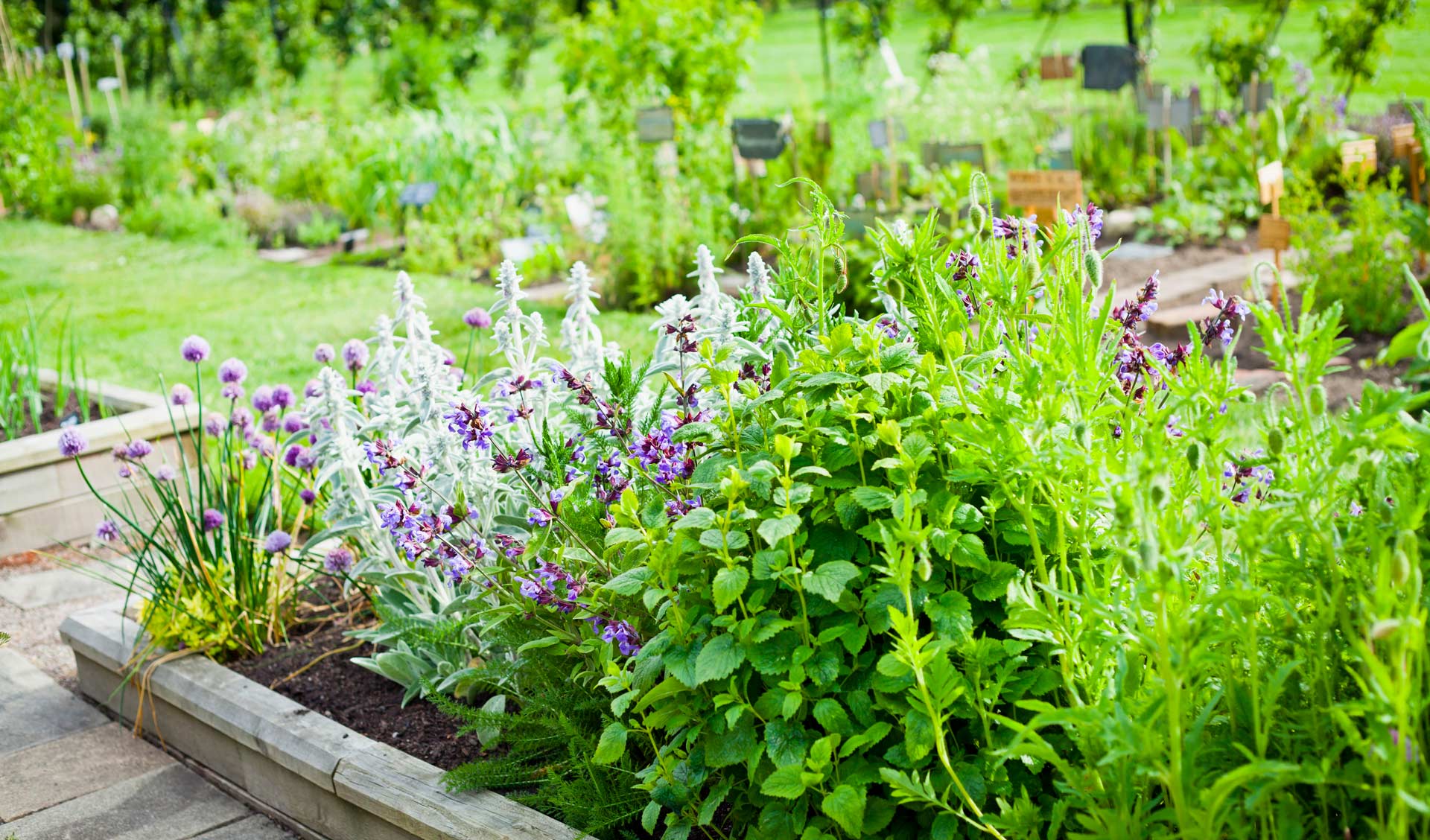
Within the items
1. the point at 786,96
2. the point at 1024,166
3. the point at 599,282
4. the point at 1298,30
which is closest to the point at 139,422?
the point at 599,282

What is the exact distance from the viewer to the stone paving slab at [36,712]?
116 inches

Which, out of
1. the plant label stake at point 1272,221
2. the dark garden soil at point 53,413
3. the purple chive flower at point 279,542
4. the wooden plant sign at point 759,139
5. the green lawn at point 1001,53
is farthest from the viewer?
the green lawn at point 1001,53

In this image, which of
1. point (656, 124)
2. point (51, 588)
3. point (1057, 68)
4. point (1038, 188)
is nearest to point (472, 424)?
point (51, 588)

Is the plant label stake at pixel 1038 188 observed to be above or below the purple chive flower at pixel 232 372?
above

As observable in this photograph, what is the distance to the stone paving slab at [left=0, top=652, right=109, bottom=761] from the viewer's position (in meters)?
2.95

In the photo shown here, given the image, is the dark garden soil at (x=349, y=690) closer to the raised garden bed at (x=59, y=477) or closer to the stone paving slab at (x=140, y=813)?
the stone paving slab at (x=140, y=813)

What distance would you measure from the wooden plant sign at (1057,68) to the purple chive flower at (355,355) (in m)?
6.34

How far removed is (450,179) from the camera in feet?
26.1

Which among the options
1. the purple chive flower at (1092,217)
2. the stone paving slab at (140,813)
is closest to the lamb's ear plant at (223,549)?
the stone paving slab at (140,813)

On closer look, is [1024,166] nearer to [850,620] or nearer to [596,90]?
[596,90]

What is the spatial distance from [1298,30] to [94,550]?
16518mm

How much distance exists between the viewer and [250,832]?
2.52 m

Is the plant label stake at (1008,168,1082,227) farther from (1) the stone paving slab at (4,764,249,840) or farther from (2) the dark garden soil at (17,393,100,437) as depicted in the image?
(2) the dark garden soil at (17,393,100,437)

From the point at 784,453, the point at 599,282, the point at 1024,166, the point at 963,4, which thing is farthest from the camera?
the point at 963,4
